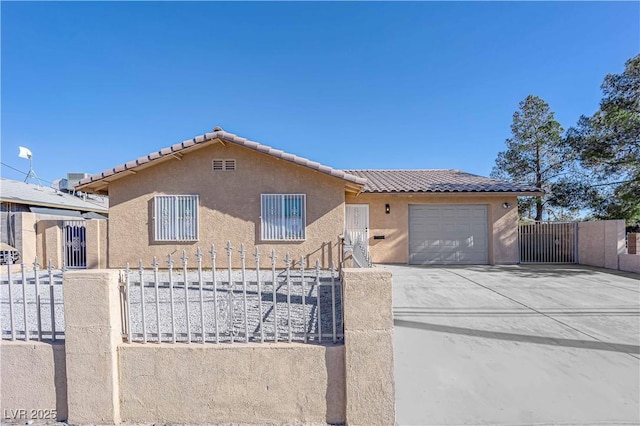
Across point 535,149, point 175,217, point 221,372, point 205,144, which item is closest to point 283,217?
point 205,144

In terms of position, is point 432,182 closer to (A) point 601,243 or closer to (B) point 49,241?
(A) point 601,243

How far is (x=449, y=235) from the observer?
12609mm

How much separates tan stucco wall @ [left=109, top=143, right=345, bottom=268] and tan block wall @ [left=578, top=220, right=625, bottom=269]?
11.2m

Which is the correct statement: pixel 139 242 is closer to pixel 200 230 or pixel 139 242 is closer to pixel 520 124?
pixel 200 230

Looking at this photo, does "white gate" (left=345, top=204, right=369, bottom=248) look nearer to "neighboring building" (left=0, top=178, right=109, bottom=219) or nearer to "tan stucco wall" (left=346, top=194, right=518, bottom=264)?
"tan stucco wall" (left=346, top=194, right=518, bottom=264)

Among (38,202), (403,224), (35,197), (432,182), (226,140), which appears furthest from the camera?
(35,197)

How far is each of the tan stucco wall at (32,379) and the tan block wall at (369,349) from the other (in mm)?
3093

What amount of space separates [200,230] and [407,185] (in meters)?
9.17

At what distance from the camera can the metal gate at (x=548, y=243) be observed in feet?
41.5

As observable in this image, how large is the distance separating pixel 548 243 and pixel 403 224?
22.5 feet

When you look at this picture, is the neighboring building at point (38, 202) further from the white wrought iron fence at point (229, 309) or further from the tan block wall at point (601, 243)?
the tan block wall at point (601, 243)

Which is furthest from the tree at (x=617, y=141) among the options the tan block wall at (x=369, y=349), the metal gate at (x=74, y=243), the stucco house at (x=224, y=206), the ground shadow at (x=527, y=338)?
the metal gate at (x=74, y=243)

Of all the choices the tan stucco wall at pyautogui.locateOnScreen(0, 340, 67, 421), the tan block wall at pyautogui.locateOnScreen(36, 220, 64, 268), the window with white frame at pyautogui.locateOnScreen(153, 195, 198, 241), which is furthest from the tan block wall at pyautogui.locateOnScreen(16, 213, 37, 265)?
the tan stucco wall at pyautogui.locateOnScreen(0, 340, 67, 421)

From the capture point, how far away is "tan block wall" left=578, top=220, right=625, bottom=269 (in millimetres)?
10938
